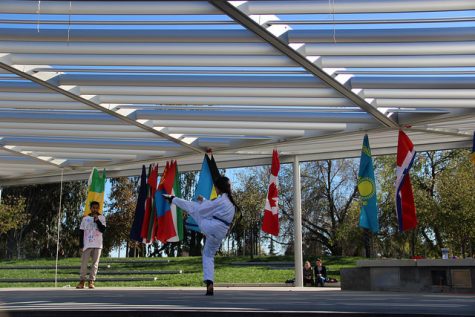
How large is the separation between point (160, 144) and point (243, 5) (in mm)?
9153

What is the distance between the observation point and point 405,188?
15.3 meters

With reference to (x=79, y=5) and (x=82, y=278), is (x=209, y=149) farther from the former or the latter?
(x=79, y=5)

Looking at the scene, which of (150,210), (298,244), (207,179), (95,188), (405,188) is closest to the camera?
(405,188)

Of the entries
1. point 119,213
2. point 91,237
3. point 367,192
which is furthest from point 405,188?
point 119,213

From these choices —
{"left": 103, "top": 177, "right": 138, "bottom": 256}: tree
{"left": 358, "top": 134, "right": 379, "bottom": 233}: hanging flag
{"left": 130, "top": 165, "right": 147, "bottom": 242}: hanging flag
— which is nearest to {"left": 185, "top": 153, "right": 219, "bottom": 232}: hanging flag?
{"left": 130, "top": 165, "right": 147, "bottom": 242}: hanging flag

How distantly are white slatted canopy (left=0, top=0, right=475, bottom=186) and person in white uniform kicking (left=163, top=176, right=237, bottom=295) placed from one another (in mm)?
2956

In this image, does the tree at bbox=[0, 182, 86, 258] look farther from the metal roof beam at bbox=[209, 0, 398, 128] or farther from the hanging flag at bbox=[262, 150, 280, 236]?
the metal roof beam at bbox=[209, 0, 398, 128]

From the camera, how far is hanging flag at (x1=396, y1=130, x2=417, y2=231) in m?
15.1

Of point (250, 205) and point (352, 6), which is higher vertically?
point (352, 6)

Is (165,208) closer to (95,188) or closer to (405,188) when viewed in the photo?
(95,188)

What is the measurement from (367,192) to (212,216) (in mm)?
8028

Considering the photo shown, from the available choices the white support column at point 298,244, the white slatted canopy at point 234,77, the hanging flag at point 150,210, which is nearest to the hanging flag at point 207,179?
the white slatted canopy at point 234,77

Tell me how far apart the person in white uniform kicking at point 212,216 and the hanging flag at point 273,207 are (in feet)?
27.3

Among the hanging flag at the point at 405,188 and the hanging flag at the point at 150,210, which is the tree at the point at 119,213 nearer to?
the hanging flag at the point at 150,210
